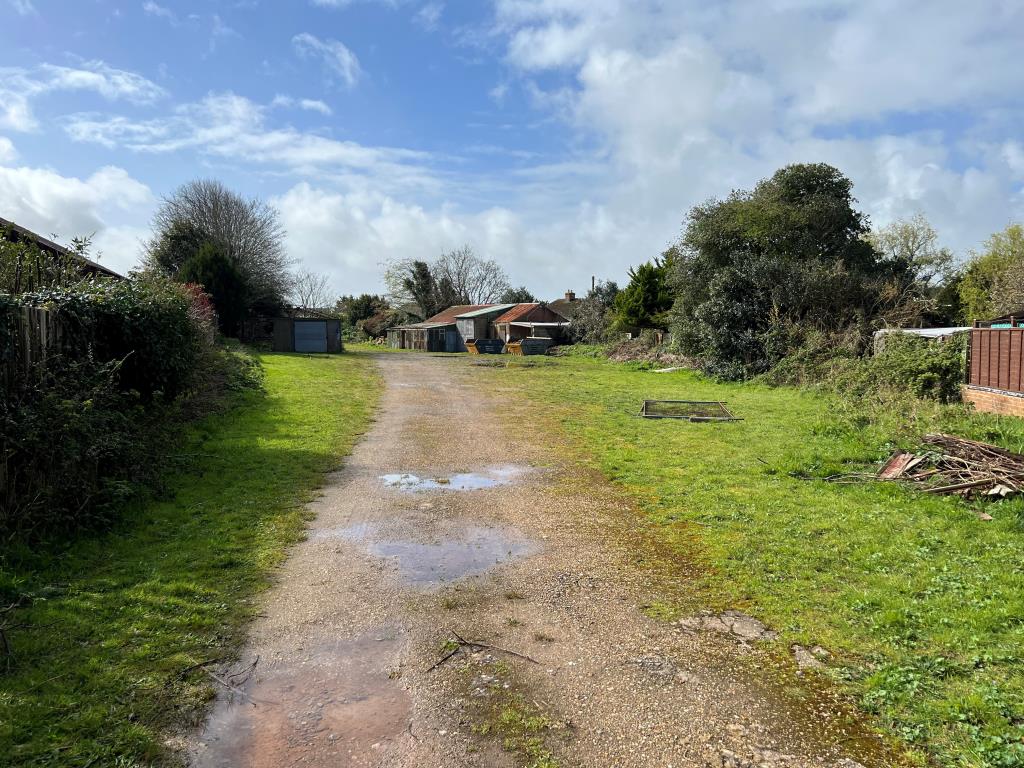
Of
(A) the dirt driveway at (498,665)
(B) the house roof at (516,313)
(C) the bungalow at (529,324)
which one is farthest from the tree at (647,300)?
(A) the dirt driveway at (498,665)

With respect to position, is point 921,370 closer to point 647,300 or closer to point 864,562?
point 864,562

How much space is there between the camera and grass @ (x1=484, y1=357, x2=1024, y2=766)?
3.68 meters

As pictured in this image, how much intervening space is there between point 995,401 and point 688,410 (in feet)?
20.3

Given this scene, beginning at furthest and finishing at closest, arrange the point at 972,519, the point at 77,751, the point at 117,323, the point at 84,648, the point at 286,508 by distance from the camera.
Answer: the point at 117,323 → the point at 286,508 → the point at 972,519 → the point at 84,648 → the point at 77,751

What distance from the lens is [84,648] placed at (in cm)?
424

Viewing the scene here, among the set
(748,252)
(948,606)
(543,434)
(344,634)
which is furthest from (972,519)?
(748,252)

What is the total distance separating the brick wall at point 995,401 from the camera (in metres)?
11.9

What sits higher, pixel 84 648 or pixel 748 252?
pixel 748 252

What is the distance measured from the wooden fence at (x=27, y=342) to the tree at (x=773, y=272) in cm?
2199

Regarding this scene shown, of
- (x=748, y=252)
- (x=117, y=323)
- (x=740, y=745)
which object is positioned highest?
(x=748, y=252)

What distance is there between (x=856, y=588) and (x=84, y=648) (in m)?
5.64

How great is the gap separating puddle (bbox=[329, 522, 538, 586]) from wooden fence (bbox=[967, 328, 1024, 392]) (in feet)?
35.5

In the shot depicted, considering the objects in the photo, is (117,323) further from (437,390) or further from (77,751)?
(437,390)

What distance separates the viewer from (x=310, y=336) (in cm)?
4297
